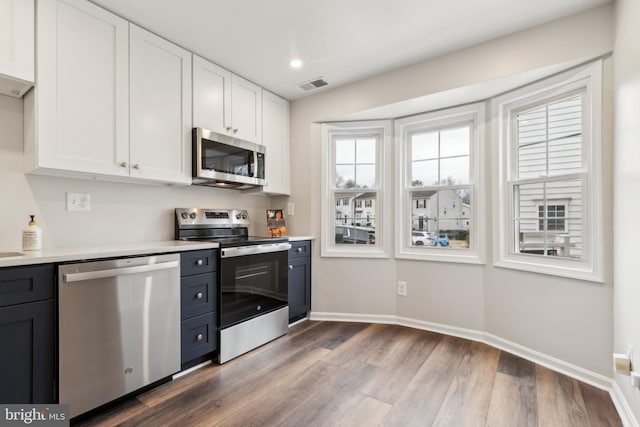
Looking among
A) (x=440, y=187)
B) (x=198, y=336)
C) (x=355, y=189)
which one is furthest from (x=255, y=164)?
(x=440, y=187)

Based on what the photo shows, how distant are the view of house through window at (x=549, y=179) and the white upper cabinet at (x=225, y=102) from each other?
2292 millimetres

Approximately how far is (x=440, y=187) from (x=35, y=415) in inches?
124

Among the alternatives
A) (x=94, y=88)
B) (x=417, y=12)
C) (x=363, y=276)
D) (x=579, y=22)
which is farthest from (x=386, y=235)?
(x=94, y=88)

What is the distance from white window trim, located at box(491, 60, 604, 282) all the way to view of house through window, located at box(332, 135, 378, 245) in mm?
1153

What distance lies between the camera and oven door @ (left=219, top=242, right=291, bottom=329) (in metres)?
2.35

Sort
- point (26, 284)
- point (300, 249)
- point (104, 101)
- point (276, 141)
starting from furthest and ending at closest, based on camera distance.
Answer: point (276, 141) < point (300, 249) < point (104, 101) < point (26, 284)

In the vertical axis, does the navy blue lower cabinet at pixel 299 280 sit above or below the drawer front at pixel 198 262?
below

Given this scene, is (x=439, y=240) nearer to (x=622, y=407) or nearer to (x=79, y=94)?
(x=622, y=407)

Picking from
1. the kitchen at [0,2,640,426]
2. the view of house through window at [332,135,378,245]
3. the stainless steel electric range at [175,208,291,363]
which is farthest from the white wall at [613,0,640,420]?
the stainless steel electric range at [175,208,291,363]

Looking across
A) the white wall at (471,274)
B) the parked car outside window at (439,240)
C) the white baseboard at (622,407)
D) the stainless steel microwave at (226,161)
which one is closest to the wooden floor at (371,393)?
the white baseboard at (622,407)

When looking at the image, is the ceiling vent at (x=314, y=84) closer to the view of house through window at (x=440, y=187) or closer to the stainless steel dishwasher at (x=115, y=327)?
the view of house through window at (x=440, y=187)

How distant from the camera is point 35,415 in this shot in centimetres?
149

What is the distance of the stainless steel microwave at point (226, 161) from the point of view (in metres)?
2.48

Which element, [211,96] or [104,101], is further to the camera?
[211,96]
